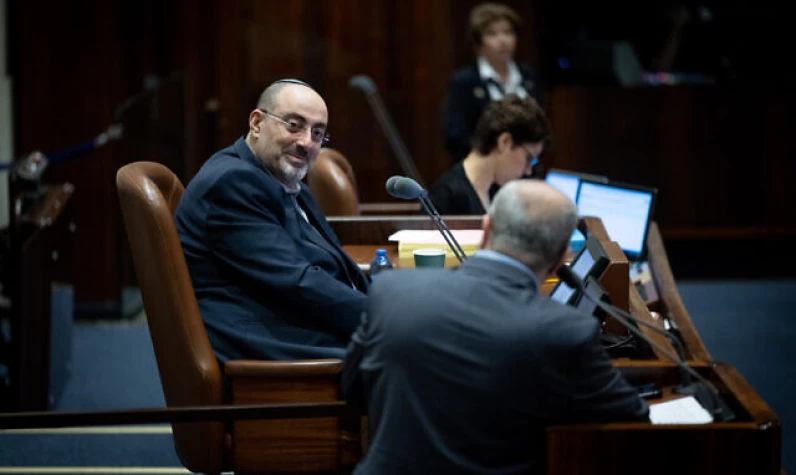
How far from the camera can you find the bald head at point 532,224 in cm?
202

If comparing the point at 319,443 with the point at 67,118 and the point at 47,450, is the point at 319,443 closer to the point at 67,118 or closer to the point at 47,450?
the point at 47,450

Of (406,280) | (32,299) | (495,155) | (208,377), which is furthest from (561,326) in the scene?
(32,299)

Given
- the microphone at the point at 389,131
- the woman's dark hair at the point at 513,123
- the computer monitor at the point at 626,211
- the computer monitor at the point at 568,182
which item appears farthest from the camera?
the microphone at the point at 389,131

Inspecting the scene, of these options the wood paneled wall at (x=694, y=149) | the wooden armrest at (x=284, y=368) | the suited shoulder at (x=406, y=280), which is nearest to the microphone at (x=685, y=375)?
the suited shoulder at (x=406, y=280)

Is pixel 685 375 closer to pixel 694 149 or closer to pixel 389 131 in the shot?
pixel 389 131

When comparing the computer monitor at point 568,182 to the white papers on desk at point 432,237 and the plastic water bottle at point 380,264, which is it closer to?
the white papers on desk at point 432,237

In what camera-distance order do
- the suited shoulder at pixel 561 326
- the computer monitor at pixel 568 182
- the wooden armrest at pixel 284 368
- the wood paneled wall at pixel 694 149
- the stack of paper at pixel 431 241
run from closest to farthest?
the suited shoulder at pixel 561 326
the wooden armrest at pixel 284 368
the stack of paper at pixel 431 241
the computer monitor at pixel 568 182
the wood paneled wall at pixel 694 149

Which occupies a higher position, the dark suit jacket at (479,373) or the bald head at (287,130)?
the bald head at (287,130)

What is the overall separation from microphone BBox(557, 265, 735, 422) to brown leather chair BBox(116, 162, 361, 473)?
669mm

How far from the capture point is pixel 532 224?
6.63ft

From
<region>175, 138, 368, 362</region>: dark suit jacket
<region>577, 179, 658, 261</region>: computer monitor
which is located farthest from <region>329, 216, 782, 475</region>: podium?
<region>577, 179, 658, 261</region>: computer monitor

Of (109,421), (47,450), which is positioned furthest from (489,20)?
(109,421)

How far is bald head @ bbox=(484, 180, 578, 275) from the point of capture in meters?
2.02

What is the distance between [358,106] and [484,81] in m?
1.41
